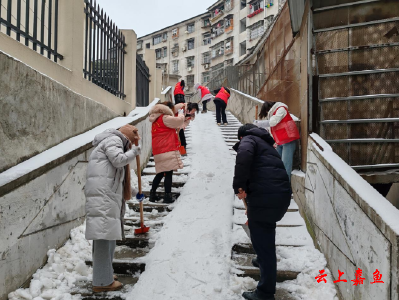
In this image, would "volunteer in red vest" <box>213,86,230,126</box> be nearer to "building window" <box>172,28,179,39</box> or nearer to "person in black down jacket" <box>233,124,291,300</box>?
"person in black down jacket" <box>233,124,291,300</box>

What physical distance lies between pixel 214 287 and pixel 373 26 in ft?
13.6

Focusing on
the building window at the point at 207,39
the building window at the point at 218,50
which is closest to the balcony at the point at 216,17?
the building window at the point at 207,39

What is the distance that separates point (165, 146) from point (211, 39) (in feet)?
121

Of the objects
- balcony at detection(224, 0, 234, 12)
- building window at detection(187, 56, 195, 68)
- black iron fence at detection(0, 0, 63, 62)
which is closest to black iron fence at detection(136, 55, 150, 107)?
black iron fence at detection(0, 0, 63, 62)

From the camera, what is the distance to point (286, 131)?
5.37 m

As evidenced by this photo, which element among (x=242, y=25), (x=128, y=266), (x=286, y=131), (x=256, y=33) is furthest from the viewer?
(x=242, y=25)

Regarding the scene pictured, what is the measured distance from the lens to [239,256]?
386 centimetres

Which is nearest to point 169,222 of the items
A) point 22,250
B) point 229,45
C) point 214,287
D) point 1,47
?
point 214,287

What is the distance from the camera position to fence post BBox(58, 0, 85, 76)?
17.5 feet

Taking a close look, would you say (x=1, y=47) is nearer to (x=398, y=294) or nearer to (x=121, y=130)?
(x=121, y=130)

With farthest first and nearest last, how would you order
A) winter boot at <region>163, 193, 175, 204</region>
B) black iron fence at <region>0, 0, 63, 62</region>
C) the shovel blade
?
1. winter boot at <region>163, 193, 175, 204</region>
2. the shovel blade
3. black iron fence at <region>0, 0, 63, 62</region>

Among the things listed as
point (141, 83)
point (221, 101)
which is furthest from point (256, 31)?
point (141, 83)

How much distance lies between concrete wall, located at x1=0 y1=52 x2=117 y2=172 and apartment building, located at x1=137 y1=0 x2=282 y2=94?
25.4m

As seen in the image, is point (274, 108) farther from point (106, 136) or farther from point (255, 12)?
point (255, 12)
